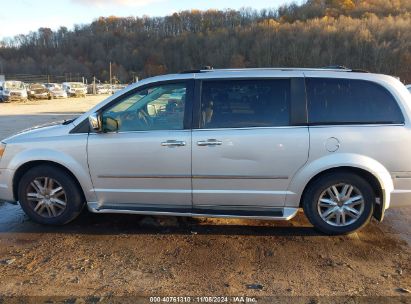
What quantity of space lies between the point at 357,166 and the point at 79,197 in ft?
10.4

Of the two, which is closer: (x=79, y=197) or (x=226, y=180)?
(x=226, y=180)

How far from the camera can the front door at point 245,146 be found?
14.7 feet

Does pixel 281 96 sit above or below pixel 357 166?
above

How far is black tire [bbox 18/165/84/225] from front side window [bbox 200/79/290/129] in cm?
172

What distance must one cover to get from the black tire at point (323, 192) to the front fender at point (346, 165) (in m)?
0.12

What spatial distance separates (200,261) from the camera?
4137 mm

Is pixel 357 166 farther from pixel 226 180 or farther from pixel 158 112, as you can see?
pixel 158 112

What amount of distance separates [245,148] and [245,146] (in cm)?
2

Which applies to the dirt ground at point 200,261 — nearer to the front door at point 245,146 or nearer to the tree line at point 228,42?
the front door at point 245,146

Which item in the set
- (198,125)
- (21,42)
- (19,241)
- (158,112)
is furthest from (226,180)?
(21,42)

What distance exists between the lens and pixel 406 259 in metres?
4.20

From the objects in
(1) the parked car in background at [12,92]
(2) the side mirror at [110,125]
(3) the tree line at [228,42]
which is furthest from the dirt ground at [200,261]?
(3) the tree line at [228,42]

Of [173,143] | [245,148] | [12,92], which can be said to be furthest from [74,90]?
[245,148]

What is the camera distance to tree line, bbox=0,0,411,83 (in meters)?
110
